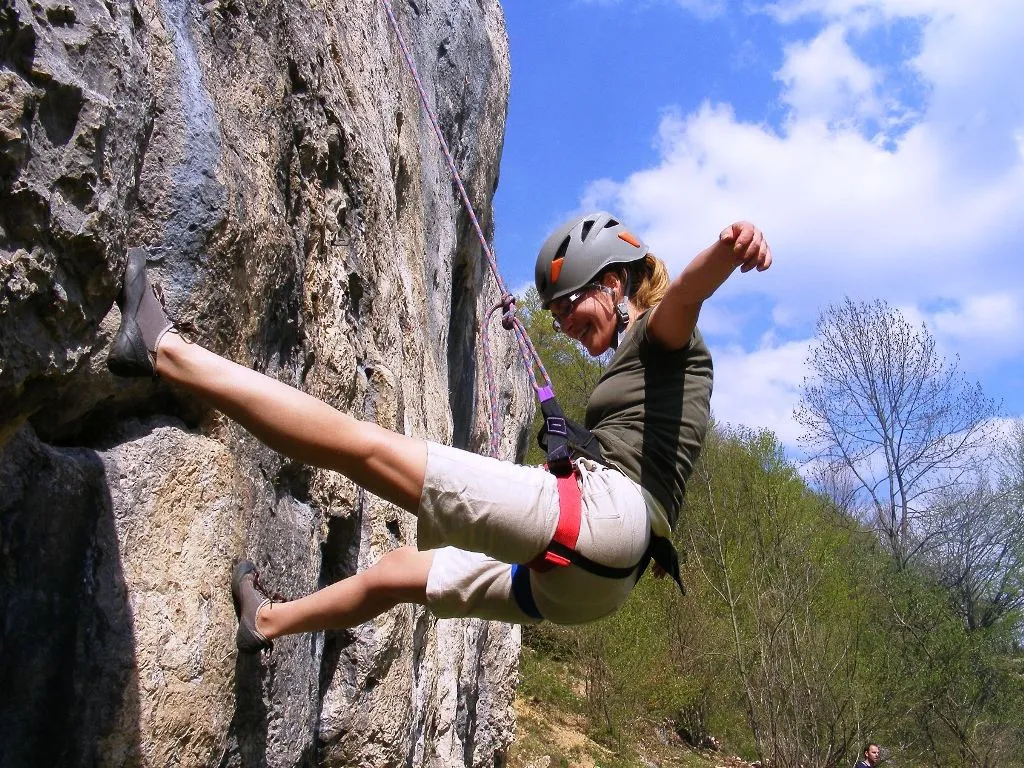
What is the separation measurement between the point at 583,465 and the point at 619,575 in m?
0.31

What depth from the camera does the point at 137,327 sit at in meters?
2.18

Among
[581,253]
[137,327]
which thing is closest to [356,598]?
[137,327]

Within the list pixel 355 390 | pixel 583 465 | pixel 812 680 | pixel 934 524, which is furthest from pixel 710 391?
pixel 934 524

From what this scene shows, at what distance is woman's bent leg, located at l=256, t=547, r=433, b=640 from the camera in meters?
2.72

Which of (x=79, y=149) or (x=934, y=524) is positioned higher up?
(x=934, y=524)

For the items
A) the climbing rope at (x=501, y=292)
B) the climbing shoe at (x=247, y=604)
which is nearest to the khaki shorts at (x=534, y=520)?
the climbing rope at (x=501, y=292)

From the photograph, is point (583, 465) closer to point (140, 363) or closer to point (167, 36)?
point (140, 363)

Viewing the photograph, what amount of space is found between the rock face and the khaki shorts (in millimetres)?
753

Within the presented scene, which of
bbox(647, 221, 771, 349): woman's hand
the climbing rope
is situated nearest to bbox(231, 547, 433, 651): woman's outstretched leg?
the climbing rope

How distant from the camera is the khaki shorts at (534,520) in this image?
227 cm

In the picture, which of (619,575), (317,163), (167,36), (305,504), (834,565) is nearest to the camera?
(619,575)

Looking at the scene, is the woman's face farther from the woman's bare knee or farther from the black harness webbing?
the woman's bare knee

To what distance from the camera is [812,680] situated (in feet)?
45.7

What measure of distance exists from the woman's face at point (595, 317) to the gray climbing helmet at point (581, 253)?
48 millimetres
